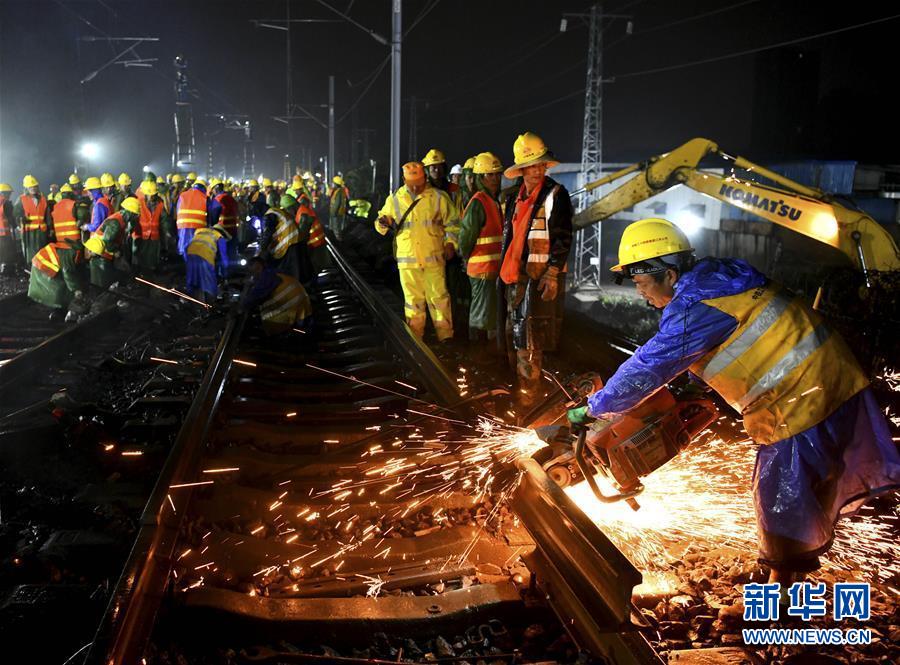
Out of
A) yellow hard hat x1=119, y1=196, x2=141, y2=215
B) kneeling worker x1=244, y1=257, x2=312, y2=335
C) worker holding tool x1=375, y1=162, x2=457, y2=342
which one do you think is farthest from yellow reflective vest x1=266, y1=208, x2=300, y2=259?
yellow hard hat x1=119, y1=196, x2=141, y2=215

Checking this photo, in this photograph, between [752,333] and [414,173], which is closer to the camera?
[752,333]

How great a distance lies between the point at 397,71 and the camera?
15445mm

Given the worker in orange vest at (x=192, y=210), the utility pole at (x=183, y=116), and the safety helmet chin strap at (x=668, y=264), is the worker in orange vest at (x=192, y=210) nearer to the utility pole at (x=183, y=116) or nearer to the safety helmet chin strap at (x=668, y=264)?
the safety helmet chin strap at (x=668, y=264)

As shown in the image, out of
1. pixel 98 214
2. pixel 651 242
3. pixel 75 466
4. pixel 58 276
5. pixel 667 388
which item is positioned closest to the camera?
pixel 651 242

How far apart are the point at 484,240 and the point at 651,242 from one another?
379 centimetres

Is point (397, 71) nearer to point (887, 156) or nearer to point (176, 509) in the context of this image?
point (176, 509)

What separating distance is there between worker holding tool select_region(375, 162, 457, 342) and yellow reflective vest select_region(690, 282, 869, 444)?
176 inches

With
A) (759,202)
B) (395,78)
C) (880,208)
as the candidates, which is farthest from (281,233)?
(880,208)

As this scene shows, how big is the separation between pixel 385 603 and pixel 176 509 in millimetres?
1227

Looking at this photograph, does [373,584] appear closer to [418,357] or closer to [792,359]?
[792,359]

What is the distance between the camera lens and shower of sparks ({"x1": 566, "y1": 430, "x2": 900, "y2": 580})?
3719 mm

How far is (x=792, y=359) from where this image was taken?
302 cm

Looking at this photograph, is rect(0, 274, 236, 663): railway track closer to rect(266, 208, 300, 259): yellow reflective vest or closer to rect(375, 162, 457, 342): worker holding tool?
rect(266, 208, 300, 259): yellow reflective vest

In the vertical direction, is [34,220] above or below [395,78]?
below
